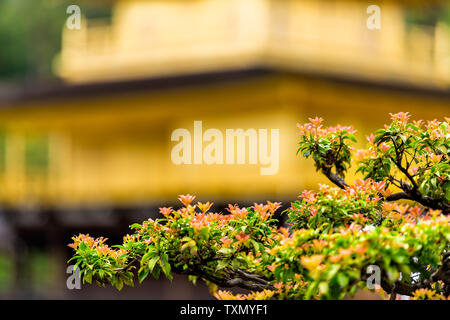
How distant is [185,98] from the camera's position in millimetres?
20734

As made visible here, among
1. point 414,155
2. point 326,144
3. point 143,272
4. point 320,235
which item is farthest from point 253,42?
point 320,235

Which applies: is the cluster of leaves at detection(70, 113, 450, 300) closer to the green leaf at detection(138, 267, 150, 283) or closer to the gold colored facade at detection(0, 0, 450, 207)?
the green leaf at detection(138, 267, 150, 283)

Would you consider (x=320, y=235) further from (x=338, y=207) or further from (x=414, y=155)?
(x=414, y=155)

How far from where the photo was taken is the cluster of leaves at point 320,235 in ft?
12.6

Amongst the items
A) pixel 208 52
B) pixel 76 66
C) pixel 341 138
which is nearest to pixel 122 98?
pixel 208 52

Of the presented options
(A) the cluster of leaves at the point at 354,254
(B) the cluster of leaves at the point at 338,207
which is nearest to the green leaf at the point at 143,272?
(A) the cluster of leaves at the point at 354,254

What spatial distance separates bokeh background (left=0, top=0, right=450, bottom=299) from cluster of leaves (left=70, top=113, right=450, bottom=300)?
42.6ft

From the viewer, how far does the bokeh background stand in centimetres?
1959

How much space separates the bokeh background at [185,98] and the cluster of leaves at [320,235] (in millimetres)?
12983

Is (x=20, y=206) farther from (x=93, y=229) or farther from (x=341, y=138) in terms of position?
(x=341, y=138)

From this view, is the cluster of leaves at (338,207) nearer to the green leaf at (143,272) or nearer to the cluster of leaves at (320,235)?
the cluster of leaves at (320,235)

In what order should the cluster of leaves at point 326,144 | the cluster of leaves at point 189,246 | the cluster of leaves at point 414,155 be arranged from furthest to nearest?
the cluster of leaves at point 326,144, the cluster of leaves at point 414,155, the cluster of leaves at point 189,246

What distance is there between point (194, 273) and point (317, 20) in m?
19.4
